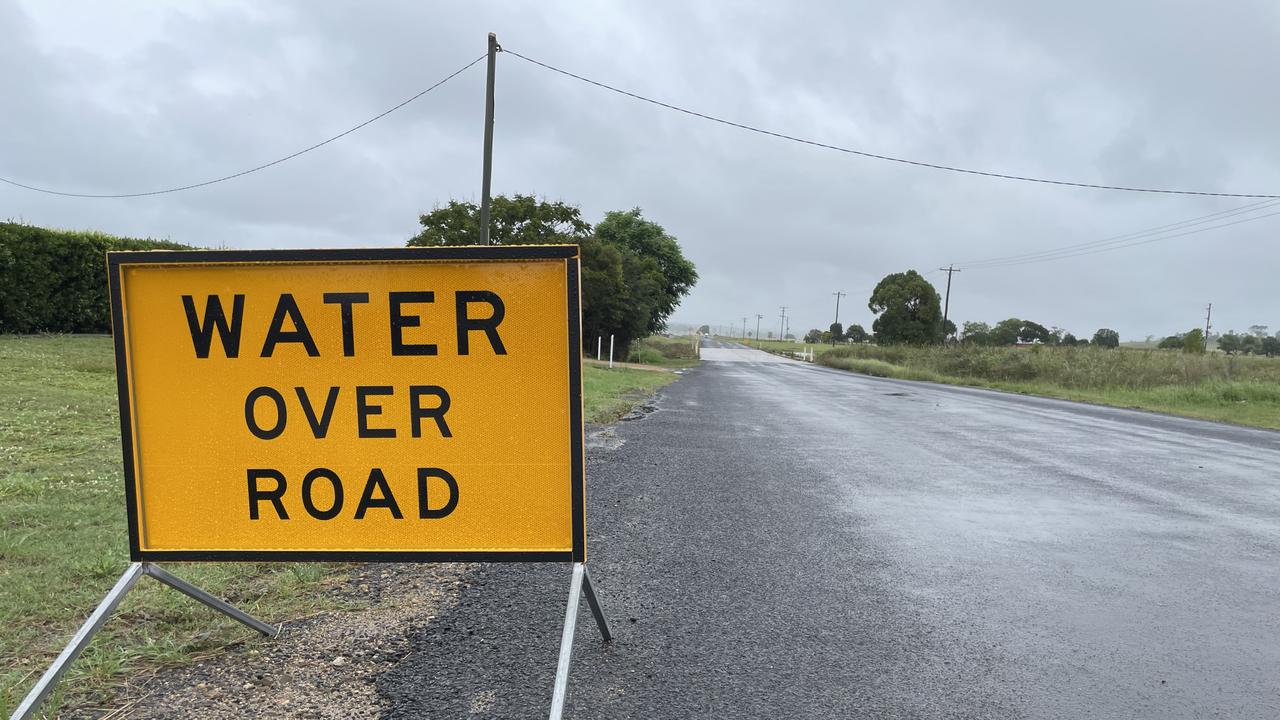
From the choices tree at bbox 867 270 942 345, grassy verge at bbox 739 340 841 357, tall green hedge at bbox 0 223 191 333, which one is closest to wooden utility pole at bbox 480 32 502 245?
tall green hedge at bbox 0 223 191 333

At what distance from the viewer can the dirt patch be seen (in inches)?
101

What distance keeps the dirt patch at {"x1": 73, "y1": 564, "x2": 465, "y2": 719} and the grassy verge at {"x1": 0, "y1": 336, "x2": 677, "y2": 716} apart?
130 millimetres

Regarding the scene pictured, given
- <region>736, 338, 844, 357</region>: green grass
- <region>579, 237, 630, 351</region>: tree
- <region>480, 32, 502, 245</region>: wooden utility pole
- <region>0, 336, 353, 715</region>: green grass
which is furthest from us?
<region>736, 338, 844, 357</region>: green grass

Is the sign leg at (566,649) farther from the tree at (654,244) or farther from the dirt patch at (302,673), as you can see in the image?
the tree at (654,244)

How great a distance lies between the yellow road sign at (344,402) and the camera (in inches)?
115

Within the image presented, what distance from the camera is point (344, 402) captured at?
297 cm

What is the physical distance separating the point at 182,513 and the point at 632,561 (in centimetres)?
248

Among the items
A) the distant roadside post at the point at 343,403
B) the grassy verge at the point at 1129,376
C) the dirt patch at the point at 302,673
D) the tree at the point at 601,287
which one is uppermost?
the tree at the point at 601,287

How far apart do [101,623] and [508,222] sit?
43228mm

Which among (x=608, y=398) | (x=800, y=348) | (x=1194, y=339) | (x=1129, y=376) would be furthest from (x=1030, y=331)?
(x=608, y=398)

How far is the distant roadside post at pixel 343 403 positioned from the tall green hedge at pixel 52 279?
16728 mm

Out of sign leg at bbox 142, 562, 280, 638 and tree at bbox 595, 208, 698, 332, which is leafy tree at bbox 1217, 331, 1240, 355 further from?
sign leg at bbox 142, 562, 280, 638

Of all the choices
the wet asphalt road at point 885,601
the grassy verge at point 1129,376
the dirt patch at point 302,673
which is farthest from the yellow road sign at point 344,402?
the grassy verge at point 1129,376

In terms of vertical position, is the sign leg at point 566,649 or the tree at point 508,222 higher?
the tree at point 508,222
